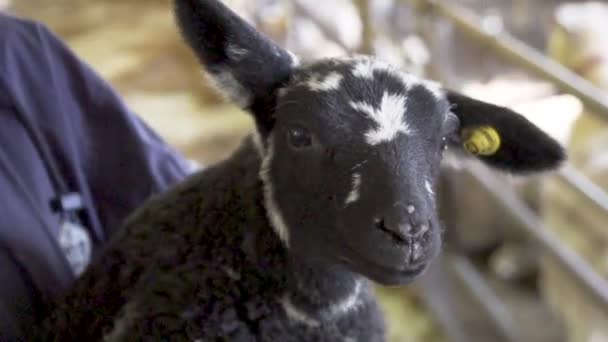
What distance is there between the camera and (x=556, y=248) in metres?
1.85

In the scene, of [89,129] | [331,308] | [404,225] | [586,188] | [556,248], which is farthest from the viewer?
[556,248]

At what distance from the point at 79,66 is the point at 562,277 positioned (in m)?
1.68

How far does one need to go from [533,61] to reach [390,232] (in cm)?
93

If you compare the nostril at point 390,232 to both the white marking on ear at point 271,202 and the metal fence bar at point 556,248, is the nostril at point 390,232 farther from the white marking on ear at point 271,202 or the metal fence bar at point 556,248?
the metal fence bar at point 556,248

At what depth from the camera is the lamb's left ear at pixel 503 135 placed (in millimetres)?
1123

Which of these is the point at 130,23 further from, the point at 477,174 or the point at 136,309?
the point at 136,309

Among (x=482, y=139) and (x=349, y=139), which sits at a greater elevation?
(x=349, y=139)

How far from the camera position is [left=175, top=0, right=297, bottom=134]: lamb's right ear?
3.33 ft

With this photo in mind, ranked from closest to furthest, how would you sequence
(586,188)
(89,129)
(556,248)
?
(89,129) < (586,188) < (556,248)

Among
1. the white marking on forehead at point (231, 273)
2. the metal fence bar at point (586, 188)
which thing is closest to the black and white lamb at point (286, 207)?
the white marking on forehead at point (231, 273)

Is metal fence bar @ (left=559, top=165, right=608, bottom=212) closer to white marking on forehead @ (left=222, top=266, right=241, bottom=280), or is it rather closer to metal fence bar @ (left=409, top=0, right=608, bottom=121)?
metal fence bar @ (left=409, top=0, right=608, bottom=121)

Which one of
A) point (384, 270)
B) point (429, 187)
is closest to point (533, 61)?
point (429, 187)

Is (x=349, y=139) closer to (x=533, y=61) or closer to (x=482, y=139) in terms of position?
Result: (x=482, y=139)

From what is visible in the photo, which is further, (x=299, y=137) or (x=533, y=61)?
(x=533, y=61)
